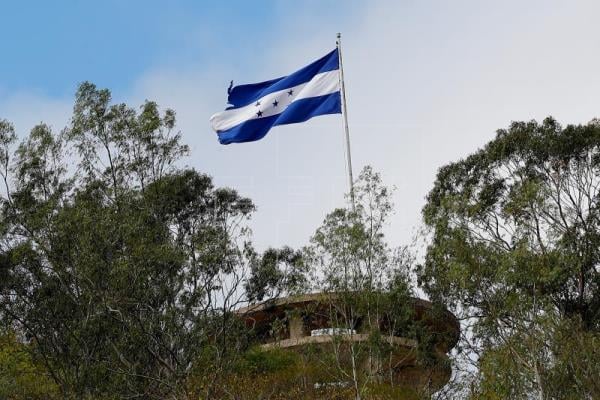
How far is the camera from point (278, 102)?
2675cm

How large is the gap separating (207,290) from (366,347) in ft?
15.3

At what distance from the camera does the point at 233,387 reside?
23.9 meters

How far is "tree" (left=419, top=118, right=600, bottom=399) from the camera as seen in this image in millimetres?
19656

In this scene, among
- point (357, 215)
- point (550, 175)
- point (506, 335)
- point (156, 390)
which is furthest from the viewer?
point (550, 175)

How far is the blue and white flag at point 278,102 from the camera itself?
26.5 m

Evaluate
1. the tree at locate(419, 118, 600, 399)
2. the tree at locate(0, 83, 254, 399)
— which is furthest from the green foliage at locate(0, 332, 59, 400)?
the tree at locate(419, 118, 600, 399)

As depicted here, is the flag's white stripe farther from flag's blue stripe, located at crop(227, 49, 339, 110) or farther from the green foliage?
the green foliage

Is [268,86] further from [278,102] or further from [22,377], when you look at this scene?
[22,377]

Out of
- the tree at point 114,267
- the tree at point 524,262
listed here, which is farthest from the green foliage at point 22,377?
the tree at point 524,262

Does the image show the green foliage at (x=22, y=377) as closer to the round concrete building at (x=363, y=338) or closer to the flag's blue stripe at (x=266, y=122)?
the round concrete building at (x=363, y=338)

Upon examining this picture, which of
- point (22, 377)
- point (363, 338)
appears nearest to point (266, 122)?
point (363, 338)

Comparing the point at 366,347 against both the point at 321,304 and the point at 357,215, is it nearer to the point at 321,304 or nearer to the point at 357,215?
the point at 321,304

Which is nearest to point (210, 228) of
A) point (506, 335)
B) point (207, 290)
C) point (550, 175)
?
point (207, 290)

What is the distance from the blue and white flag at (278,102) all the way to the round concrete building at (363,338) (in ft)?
16.1
